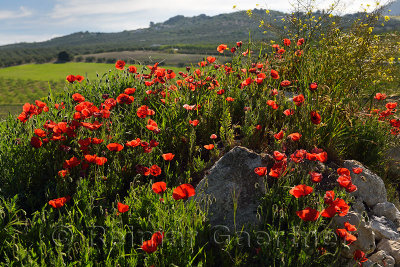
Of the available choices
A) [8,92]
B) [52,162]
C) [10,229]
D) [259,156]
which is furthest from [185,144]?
[8,92]

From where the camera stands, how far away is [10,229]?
2.33m

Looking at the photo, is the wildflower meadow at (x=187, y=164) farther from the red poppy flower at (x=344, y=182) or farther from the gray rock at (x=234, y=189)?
the gray rock at (x=234, y=189)

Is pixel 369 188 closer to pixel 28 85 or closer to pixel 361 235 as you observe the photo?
pixel 361 235

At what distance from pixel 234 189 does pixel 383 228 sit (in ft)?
4.68

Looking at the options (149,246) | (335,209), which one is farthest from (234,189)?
(149,246)

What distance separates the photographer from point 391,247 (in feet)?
8.71

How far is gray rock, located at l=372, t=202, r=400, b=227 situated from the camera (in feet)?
9.50

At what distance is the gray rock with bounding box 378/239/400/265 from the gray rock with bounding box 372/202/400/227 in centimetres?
26

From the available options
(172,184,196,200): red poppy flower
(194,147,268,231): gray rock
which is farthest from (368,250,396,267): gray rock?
(172,184,196,200): red poppy flower

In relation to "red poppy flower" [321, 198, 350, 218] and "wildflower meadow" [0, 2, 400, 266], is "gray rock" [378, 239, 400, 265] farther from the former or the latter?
"red poppy flower" [321, 198, 350, 218]

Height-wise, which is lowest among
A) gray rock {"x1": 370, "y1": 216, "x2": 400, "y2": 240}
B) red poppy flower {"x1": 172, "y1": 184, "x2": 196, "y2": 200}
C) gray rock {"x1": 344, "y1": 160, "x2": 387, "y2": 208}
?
gray rock {"x1": 370, "y1": 216, "x2": 400, "y2": 240}

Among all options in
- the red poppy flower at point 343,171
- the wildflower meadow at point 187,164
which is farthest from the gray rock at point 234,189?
the red poppy flower at point 343,171

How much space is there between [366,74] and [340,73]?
555 millimetres

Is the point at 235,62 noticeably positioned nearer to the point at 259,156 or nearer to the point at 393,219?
the point at 259,156
